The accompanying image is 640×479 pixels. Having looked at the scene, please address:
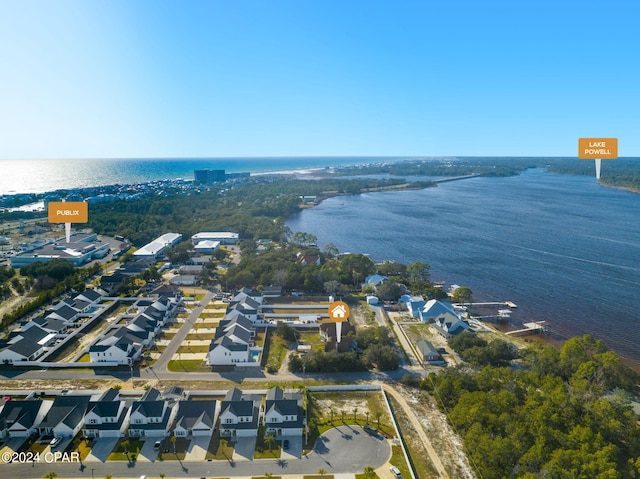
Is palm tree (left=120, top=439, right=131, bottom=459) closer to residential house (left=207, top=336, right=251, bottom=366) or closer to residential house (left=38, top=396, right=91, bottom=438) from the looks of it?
residential house (left=38, top=396, right=91, bottom=438)

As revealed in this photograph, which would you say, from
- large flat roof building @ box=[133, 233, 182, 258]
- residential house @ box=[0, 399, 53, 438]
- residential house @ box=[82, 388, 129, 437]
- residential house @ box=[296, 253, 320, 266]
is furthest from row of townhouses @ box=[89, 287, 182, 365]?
large flat roof building @ box=[133, 233, 182, 258]

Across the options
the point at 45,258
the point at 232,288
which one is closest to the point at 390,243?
the point at 232,288

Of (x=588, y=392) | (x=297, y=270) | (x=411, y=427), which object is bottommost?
(x=411, y=427)

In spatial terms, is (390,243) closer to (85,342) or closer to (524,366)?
(524,366)

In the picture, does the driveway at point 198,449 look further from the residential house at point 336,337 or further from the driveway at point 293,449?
the residential house at point 336,337

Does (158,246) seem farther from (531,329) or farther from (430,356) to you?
(531,329)

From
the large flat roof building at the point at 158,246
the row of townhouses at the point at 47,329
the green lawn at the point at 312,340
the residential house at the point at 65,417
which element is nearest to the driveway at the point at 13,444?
the residential house at the point at 65,417
